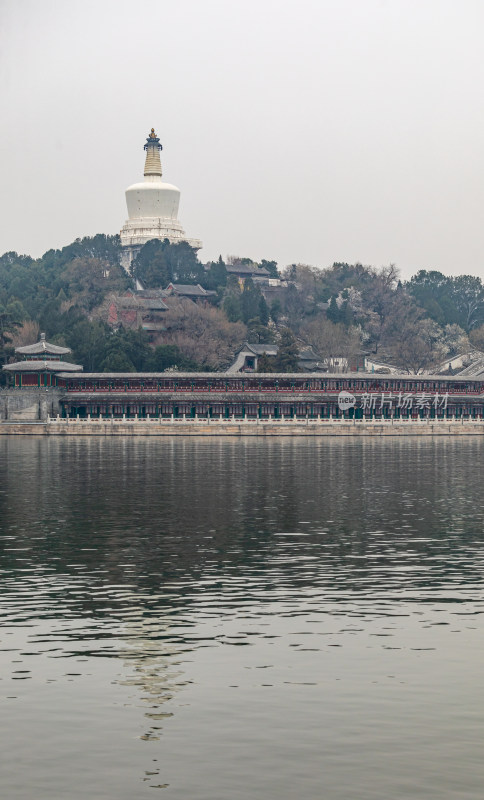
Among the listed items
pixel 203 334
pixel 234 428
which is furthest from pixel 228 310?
pixel 234 428

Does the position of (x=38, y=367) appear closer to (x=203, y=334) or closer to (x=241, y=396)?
(x=241, y=396)

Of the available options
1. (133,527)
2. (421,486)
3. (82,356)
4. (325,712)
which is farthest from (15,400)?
(325,712)

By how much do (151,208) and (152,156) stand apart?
7.20 m

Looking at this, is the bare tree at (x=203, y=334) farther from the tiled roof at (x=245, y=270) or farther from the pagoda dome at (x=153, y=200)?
the tiled roof at (x=245, y=270)

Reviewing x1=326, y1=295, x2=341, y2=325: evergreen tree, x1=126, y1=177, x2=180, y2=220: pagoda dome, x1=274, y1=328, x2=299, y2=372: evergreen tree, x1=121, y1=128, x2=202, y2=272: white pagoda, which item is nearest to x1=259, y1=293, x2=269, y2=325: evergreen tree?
x1=326, y1=295, x2=341, y2=325: evergreen tree

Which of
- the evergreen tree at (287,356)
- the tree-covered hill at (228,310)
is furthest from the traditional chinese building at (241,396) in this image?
the evergreen tree at (287,356)

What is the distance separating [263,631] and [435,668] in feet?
11.7

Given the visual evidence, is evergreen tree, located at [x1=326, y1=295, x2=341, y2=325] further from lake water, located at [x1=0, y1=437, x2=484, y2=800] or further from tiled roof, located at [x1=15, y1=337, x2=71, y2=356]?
lake water, located at [x1=0, y1=437, x2=484, y2=800]

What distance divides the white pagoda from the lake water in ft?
401

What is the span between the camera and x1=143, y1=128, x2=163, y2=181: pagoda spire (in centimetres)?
15925

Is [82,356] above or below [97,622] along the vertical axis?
above

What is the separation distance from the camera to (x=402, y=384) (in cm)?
11069

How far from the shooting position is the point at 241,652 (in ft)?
59.5

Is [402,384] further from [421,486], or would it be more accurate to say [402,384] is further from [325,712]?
[325,712]
